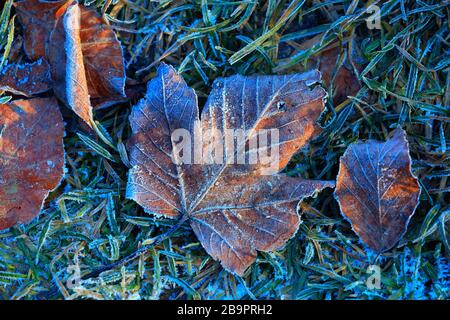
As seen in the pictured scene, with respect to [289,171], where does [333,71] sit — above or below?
above

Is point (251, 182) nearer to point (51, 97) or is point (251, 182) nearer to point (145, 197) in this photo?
point (145, 197)

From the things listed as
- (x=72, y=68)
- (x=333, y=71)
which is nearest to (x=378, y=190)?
(x=333, y=71)

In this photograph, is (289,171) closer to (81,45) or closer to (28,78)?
(81,45)

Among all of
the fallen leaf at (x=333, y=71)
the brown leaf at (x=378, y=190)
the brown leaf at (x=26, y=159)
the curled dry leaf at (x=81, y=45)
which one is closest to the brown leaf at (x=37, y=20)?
the curled dry leaf at (x=81, y=45)

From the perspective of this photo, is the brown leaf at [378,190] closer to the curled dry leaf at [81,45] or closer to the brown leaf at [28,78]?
the curled dry leaf at [81,45]

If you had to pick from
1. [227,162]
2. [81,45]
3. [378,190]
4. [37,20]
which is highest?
[37,20]

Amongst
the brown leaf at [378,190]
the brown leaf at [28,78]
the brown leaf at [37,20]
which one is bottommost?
the brown leaf at [378,190]
